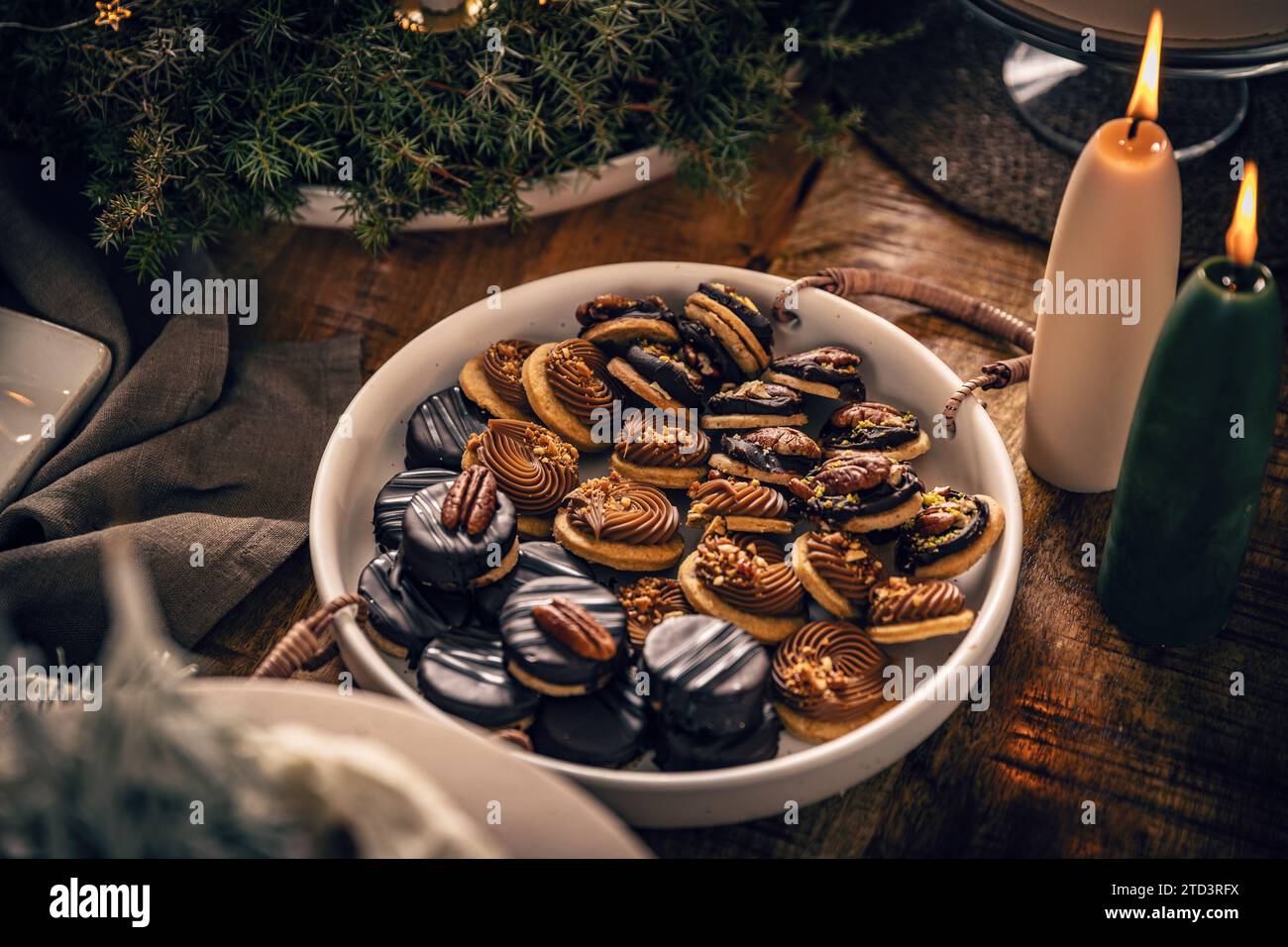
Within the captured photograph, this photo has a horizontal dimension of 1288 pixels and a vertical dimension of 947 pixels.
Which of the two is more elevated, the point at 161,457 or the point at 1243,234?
the point at 1243,234

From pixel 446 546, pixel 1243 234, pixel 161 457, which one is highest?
pixel 1243 234

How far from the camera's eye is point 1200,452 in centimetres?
94

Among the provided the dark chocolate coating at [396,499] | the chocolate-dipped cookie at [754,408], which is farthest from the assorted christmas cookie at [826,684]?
the dark chocolate coating at [396,499]

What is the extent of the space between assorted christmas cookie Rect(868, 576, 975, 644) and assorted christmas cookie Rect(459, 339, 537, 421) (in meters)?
0.43

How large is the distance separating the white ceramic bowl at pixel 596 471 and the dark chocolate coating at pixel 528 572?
0.10m

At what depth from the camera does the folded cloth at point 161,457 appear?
1.14m

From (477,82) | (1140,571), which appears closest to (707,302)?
(477,82)

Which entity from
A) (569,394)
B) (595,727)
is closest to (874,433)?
(569,394)

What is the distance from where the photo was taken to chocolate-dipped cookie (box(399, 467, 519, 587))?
1.01m

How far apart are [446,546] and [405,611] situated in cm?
8

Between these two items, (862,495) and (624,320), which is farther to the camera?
(624,320)

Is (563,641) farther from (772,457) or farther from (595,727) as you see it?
(772,457)
